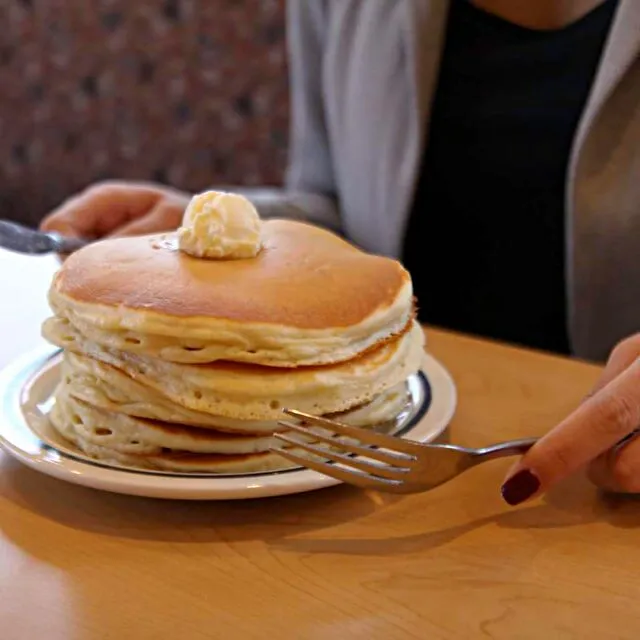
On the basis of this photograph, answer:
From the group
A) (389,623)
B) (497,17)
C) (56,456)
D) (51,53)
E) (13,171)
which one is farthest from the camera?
(13,171)

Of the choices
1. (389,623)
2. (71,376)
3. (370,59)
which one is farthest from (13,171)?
(389,623)

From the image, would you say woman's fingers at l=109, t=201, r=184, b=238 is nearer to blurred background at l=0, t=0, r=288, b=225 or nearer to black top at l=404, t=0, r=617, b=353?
black top at l=404, t=0, r=617, b=353

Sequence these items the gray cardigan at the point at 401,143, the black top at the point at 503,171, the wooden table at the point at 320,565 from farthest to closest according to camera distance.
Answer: the black top at the point at 503,171 → the gray cardigan at the point at 401,143 → the wooden table at the point at 320,565

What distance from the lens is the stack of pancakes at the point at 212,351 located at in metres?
0.60

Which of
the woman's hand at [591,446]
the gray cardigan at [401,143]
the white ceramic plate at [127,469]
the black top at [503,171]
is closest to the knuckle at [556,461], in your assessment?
the woman's hand at [591,446]

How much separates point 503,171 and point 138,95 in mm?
1767

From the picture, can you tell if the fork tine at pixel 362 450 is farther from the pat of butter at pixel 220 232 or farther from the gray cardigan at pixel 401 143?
the gray cardigan at pixel 401 143

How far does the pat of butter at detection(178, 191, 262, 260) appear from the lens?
68 centimetres

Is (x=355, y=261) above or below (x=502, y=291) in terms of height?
above

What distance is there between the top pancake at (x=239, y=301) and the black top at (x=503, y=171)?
Result: 0.66m

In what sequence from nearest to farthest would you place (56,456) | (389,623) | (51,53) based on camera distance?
(389,623) < (56,456) < (51,53)

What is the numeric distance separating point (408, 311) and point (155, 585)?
0.98 ft

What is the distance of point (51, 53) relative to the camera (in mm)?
2828

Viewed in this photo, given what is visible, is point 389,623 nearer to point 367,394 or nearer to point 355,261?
point 367,394
